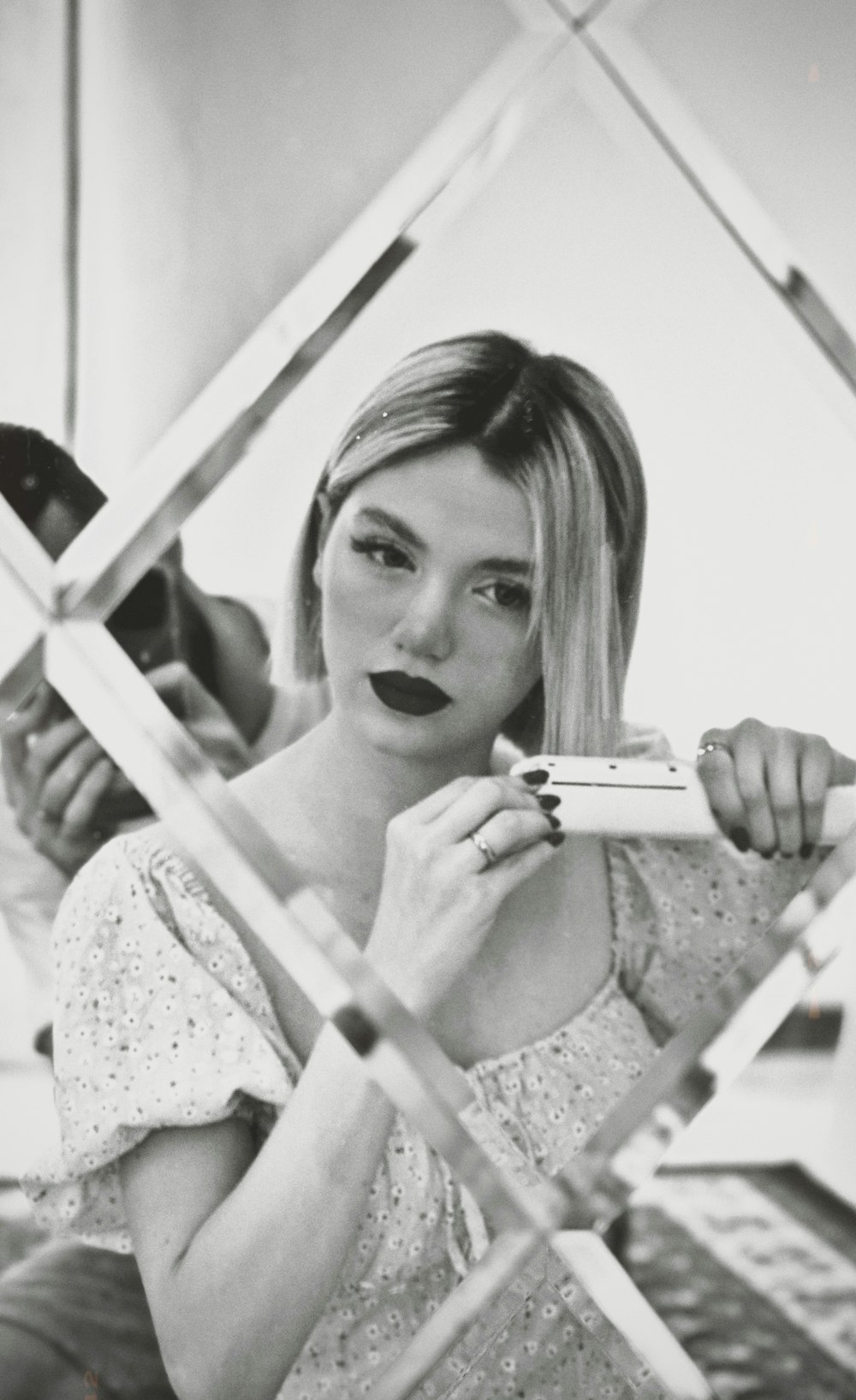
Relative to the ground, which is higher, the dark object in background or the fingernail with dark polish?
the fingernail with dark polish

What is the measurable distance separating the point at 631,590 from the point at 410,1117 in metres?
0.21

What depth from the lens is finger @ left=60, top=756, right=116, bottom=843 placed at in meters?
0.56

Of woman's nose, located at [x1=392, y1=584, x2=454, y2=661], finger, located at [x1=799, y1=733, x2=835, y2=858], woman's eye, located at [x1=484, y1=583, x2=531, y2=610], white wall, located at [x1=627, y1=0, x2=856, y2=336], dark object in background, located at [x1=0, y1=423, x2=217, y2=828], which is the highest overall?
white wall, located at [x1=627, y1=0, x2=856, y2=336]

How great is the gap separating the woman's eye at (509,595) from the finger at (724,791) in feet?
0.29

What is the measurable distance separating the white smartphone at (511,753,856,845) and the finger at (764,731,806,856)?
12mm

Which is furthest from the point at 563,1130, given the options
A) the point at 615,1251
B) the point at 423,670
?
the point at 423,670

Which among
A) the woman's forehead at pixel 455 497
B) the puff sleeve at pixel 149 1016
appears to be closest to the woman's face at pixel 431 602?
the woman's forehead at pixel 455 497

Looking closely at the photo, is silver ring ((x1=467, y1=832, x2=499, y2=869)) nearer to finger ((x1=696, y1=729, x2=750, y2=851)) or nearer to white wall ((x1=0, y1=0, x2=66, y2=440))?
finger ((x1=696, y1=729, x2=750, y2=851))

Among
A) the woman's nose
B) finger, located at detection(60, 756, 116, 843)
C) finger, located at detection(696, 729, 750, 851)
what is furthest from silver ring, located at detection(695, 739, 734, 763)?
finger, located at detection(60, 756, 116, 843)

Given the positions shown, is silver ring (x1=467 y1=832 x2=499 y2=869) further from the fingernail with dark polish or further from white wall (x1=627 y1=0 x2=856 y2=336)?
white wall (x1=627 y1=0 x2=856 y2=336)

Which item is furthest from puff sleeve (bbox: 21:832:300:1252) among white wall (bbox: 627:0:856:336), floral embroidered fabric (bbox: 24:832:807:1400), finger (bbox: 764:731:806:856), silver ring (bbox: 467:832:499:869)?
white wall (bbox: 627:0:856:336)

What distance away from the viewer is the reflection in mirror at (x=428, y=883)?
1.73 feet

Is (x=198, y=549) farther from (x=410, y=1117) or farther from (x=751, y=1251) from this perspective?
(x=751, y=1251)

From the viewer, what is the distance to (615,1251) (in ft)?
1.81
